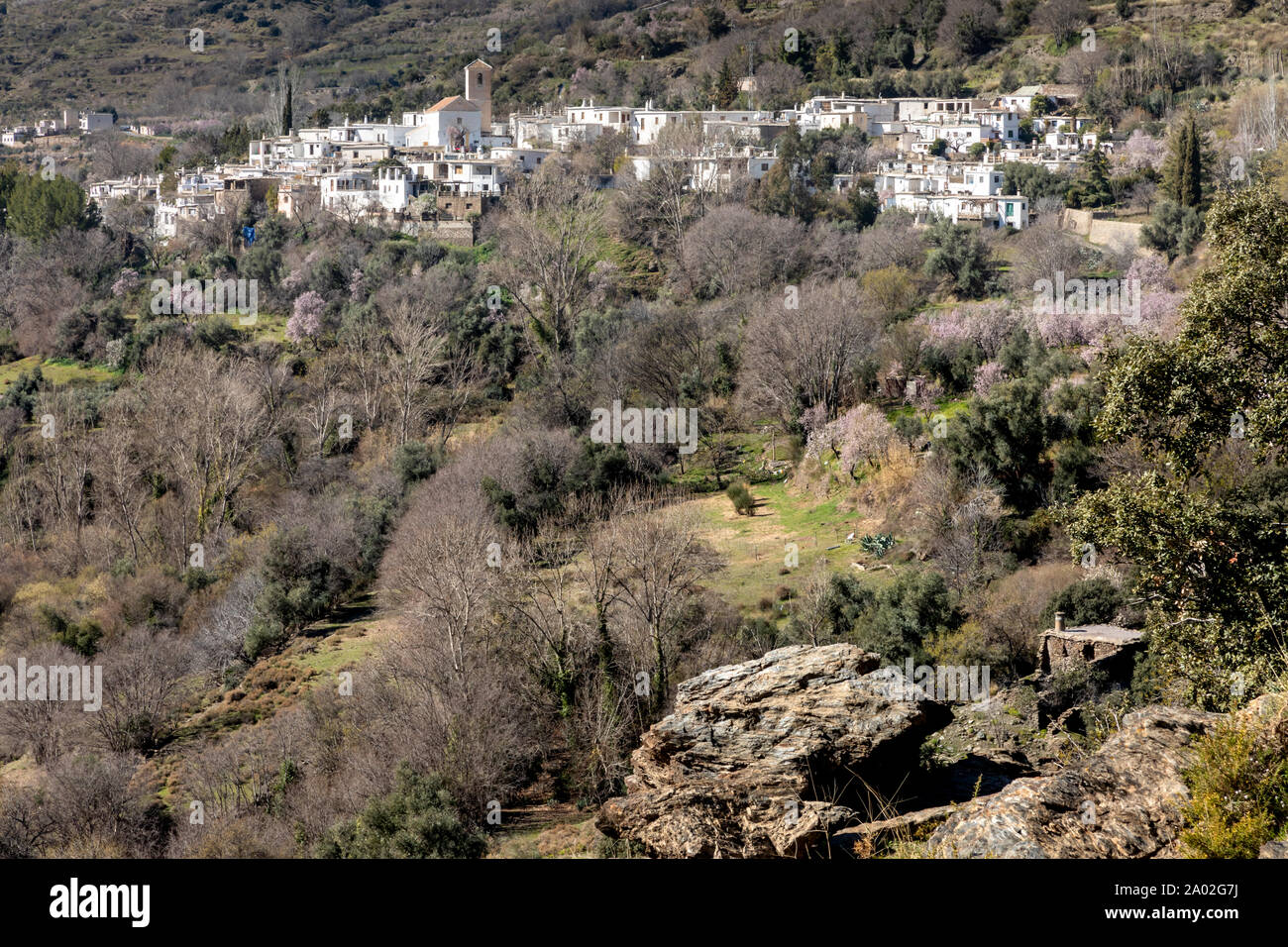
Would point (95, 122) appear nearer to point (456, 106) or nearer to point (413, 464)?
point (456, 106)

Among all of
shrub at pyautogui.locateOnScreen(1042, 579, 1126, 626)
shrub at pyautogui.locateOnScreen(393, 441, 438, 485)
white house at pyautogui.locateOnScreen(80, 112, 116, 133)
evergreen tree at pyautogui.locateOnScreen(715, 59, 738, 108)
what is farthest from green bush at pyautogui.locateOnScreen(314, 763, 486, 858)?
white house at pyautogui.locateOnScreen(80, 112, 116, 133)

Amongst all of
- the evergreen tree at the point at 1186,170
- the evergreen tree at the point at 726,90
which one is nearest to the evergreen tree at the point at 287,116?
the evergreen tree at the point at 726,90

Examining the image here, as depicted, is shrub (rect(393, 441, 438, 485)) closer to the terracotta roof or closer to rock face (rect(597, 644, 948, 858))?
rock face (rect(597, 644, 948, 858))

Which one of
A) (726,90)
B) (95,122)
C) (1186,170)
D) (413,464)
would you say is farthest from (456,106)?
(95,122)

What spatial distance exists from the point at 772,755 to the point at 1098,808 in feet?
14.0

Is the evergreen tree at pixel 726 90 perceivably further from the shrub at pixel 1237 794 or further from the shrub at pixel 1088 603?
the shrub at pixel 1237 794

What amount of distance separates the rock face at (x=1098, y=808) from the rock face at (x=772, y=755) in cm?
188

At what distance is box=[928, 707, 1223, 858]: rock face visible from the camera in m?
6.58

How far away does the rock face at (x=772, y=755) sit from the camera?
9086 mm

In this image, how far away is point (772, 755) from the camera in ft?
36.0

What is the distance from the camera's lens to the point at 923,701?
11.3 metres

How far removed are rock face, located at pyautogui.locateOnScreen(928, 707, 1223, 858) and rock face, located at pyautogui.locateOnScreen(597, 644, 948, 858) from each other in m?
1.88
